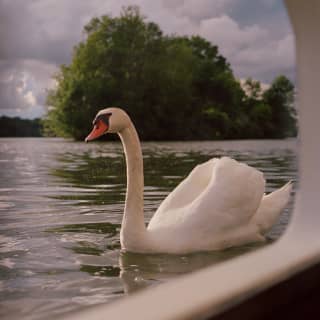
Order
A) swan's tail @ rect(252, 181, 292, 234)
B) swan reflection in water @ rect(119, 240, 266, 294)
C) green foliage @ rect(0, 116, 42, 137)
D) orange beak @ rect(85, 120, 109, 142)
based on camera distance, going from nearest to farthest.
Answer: green foliage @ rect(0, 116, 42, 137), orange beak @ rect(85, 120, 109, 142), swan reflection in water @ rect(119, 240, 266, 294), swan's tail @ rect(252, 181, 292, 234)

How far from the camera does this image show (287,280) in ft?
9.65

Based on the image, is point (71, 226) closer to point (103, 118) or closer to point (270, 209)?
point (103, 118)

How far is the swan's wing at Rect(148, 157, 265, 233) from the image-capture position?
9.13ft

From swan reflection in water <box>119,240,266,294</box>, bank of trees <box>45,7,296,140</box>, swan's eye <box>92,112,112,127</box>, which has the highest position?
bank of trees <box>45,7,296,140</box>

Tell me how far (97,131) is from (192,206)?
48 centimetres

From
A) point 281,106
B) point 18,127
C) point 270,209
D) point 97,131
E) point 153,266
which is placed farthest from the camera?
point 281,106

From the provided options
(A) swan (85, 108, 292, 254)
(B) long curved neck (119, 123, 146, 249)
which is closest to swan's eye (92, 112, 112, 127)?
(A) swan (85, 108, 292, 254)

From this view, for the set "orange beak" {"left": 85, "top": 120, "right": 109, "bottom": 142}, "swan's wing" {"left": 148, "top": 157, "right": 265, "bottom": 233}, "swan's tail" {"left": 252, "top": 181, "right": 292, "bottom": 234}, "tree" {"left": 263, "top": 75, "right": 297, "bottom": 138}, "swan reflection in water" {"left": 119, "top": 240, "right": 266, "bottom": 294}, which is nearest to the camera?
"orange beak" {"left": 85, "top": 120, "right": 109, "bottom": 142}

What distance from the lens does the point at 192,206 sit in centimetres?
279

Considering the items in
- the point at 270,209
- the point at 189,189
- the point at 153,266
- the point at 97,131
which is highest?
the point at 97,131

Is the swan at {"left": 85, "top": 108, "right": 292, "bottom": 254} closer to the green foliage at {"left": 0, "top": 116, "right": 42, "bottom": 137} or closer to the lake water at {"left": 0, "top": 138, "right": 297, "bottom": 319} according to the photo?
the lake water at {"left": 0, "top": 138, "right": 297, "bottom": 319}

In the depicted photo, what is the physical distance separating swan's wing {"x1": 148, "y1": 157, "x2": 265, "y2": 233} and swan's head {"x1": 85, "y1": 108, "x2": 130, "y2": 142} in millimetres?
373

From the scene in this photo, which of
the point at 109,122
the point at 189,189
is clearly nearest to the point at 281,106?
the point at 189,189

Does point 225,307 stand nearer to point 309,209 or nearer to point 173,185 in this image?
point 173,185
